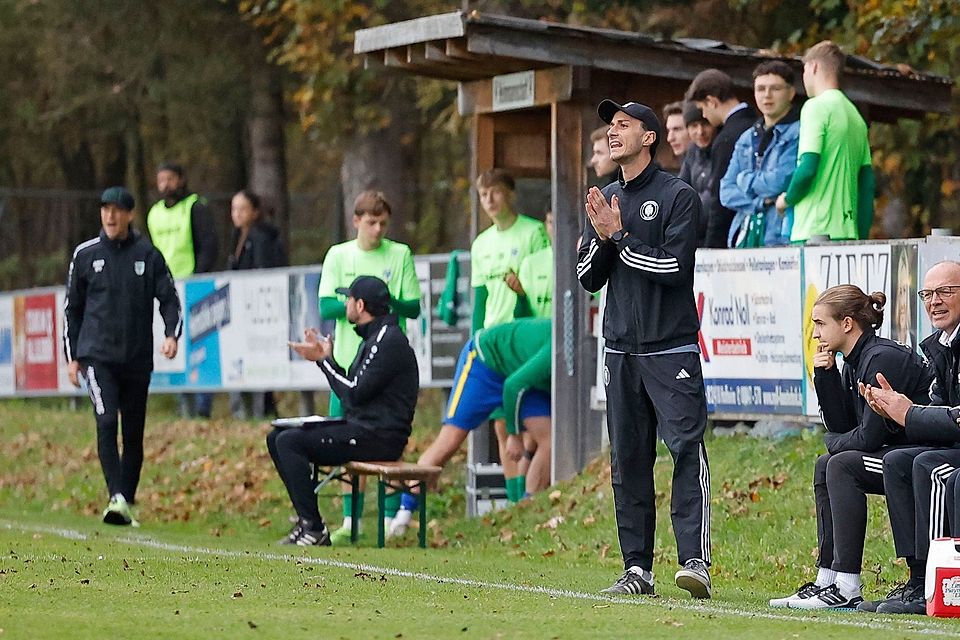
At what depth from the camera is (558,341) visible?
14.4 metres

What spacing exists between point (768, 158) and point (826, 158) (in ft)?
1.37

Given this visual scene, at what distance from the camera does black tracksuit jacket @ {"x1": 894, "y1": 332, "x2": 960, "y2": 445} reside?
8.53m

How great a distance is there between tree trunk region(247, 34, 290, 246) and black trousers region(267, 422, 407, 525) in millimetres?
12478

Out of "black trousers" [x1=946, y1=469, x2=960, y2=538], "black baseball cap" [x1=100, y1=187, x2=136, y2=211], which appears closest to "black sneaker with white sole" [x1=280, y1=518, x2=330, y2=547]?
"black baseball cap" [x1=100, y1=187, x2=136, y2=211]

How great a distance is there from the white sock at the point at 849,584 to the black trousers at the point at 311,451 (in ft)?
15.3

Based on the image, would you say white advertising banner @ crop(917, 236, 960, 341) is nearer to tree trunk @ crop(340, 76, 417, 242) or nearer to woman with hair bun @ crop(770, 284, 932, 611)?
woman with hair bun @ crop(770, 284, 932, 611)

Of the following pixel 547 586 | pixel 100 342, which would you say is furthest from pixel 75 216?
pixel 547 586

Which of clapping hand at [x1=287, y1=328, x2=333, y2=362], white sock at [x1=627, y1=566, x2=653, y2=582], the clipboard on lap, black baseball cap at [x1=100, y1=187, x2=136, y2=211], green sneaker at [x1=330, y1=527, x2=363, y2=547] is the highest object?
black baseball cap at [x1=100, y1=187, x2=136, y2=211]

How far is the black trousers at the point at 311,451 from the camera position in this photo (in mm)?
12656

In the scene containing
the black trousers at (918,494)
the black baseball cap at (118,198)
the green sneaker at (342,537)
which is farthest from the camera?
the black baseball cap at (118,198)

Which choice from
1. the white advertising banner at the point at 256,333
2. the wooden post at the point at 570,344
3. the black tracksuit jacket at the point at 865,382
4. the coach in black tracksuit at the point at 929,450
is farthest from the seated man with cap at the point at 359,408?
the white advertising banner at the point at 256,333

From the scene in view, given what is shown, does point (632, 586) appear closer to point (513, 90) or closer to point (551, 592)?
point (551, 592)

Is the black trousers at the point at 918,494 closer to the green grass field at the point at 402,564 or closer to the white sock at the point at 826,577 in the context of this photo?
the white sock at the point at 826,577

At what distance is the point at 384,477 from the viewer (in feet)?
41.7
